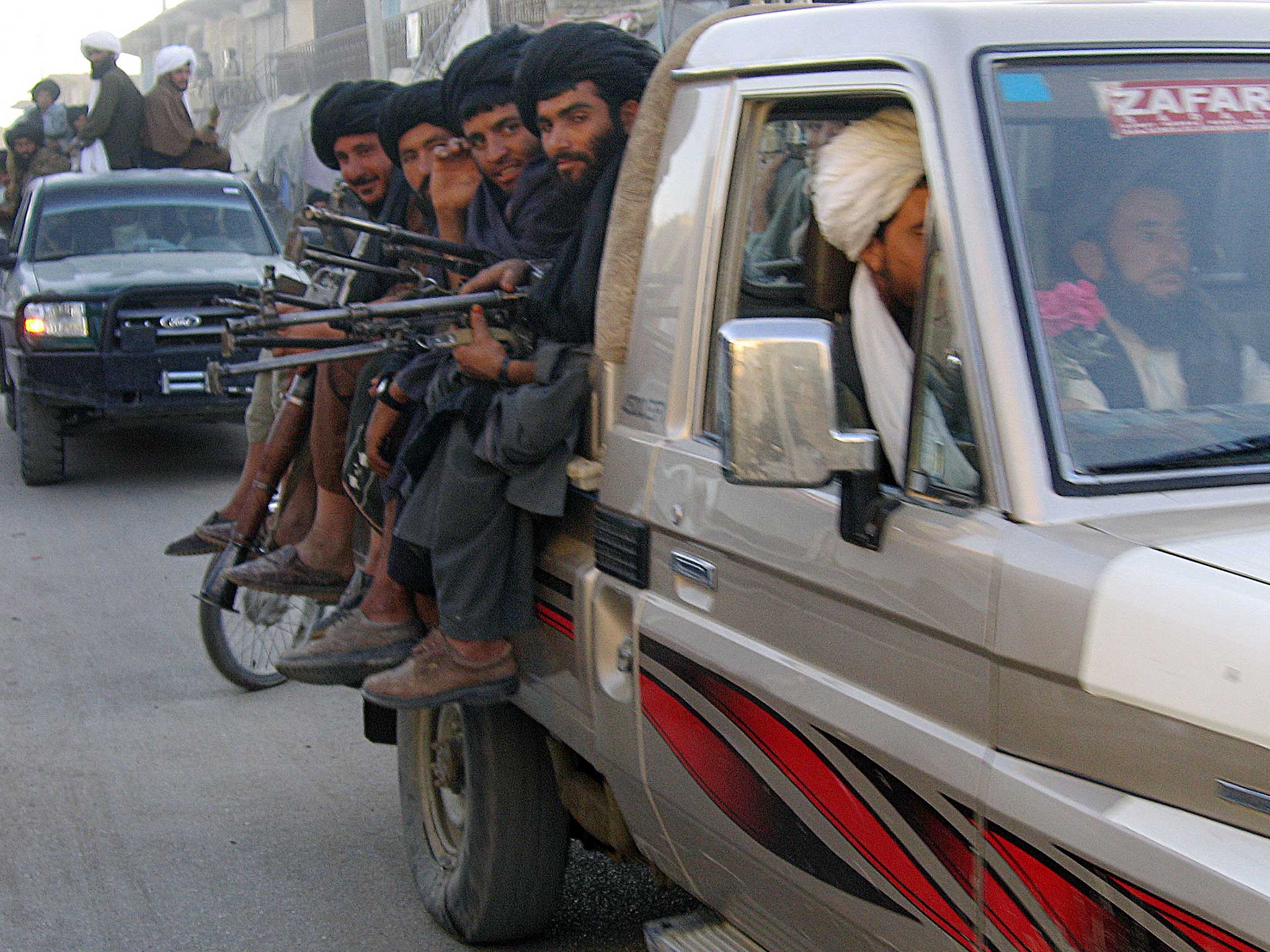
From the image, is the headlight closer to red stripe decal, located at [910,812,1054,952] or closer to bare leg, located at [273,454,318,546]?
bare leg, located at [273,454,318,546]

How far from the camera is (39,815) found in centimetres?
473

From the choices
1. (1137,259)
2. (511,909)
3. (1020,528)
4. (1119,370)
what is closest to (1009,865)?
(1020,528)

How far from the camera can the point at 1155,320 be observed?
7.00 ft

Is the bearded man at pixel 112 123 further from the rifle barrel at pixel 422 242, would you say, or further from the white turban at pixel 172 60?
the rifle barrel at pixel 422 242

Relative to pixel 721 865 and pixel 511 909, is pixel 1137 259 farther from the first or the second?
pixel 511 909

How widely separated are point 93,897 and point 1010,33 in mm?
3394

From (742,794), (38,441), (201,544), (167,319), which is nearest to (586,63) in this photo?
(742,794)

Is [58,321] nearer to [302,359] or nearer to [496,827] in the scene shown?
[302,359]

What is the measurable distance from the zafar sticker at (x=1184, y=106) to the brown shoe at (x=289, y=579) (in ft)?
10.2

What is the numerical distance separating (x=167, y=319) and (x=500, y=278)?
7384 millimetres

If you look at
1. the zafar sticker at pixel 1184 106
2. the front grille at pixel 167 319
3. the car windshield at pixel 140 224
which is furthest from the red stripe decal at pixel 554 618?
the car windshield at pixel 140 224

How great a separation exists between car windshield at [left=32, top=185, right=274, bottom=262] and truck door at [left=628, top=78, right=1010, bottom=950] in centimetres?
918

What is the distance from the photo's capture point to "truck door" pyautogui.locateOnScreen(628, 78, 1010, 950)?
199 centimetres

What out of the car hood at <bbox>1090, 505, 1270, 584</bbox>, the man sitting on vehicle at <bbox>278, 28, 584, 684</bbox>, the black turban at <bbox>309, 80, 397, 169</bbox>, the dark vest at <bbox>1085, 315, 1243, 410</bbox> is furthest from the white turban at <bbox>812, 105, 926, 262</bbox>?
the black turban at <bbox>309, 80, 397, 169</bbox>
